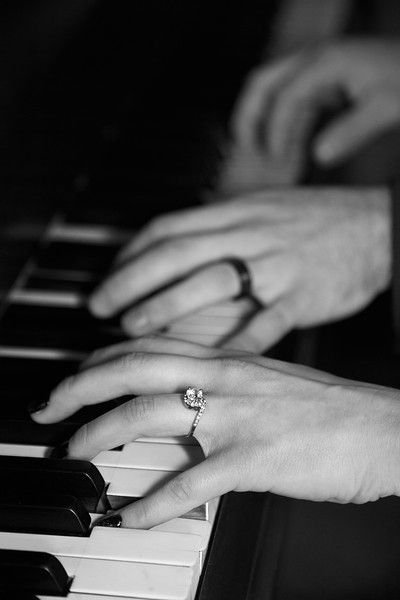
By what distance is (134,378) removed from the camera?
0.91 metres

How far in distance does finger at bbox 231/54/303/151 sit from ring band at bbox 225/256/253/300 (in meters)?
0.61

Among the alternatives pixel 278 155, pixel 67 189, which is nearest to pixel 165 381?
pixel 67 189

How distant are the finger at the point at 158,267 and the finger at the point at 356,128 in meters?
0.51

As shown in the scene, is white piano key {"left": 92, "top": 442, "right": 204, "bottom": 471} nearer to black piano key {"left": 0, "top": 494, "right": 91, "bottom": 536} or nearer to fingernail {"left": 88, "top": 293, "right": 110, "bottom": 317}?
black piano key {"left": 0, "top": 494, "right": 91, "bottom": 536}

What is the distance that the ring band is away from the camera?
4.01 feet

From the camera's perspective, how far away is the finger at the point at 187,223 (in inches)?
49.3

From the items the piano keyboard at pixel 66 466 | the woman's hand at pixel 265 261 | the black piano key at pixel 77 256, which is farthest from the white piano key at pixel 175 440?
the black piano key at pixel 77 256

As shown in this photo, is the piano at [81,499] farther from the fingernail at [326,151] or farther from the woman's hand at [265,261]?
the fingernail at [326,151]

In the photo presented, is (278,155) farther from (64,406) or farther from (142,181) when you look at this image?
(64,406)

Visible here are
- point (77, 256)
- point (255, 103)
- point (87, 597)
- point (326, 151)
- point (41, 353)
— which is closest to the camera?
point (87, 597)

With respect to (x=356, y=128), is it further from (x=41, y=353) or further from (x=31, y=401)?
(x=31, y=401)

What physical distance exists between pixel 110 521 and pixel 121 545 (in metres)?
0.03

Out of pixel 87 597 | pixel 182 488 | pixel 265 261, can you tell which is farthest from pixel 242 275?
pixel 87 597

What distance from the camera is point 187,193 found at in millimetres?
1539
